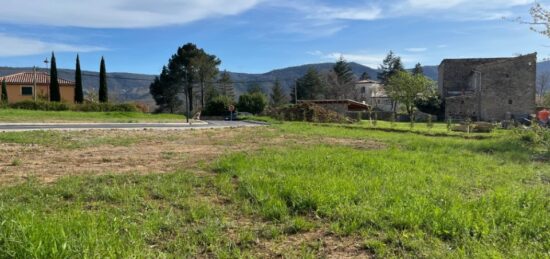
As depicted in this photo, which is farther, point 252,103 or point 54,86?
point 252,103

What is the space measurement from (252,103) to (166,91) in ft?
56.6

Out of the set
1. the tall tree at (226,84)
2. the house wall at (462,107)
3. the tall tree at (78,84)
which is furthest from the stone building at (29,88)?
the house wall at (462,107)

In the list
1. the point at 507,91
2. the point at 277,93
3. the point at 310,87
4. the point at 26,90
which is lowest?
the point at 507,91

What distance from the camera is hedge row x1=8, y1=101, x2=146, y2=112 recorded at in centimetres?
3800

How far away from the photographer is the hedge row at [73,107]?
3800cm

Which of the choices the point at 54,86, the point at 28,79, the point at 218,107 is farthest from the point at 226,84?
the point at 54,86

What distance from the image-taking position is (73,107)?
132 ft

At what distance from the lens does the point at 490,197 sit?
19.1ft

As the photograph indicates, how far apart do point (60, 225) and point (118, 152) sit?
7.59 m

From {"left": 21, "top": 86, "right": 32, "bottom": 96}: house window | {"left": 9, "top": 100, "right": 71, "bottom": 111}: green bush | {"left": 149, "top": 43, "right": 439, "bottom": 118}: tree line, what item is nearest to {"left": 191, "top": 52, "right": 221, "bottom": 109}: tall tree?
{"left": 149, "top": 43, "right": 439, "bottom": 118}: tree line

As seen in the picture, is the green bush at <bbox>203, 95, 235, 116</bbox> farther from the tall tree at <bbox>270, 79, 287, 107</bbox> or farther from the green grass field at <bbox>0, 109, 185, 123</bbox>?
the tall tree at <bbox>270, 79, 287, 107</bbox>

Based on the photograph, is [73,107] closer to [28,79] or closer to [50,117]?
[50,117]

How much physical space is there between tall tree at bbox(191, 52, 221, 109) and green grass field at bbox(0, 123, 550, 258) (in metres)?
56.9

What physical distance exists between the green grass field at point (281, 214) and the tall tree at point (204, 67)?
5692 cm
